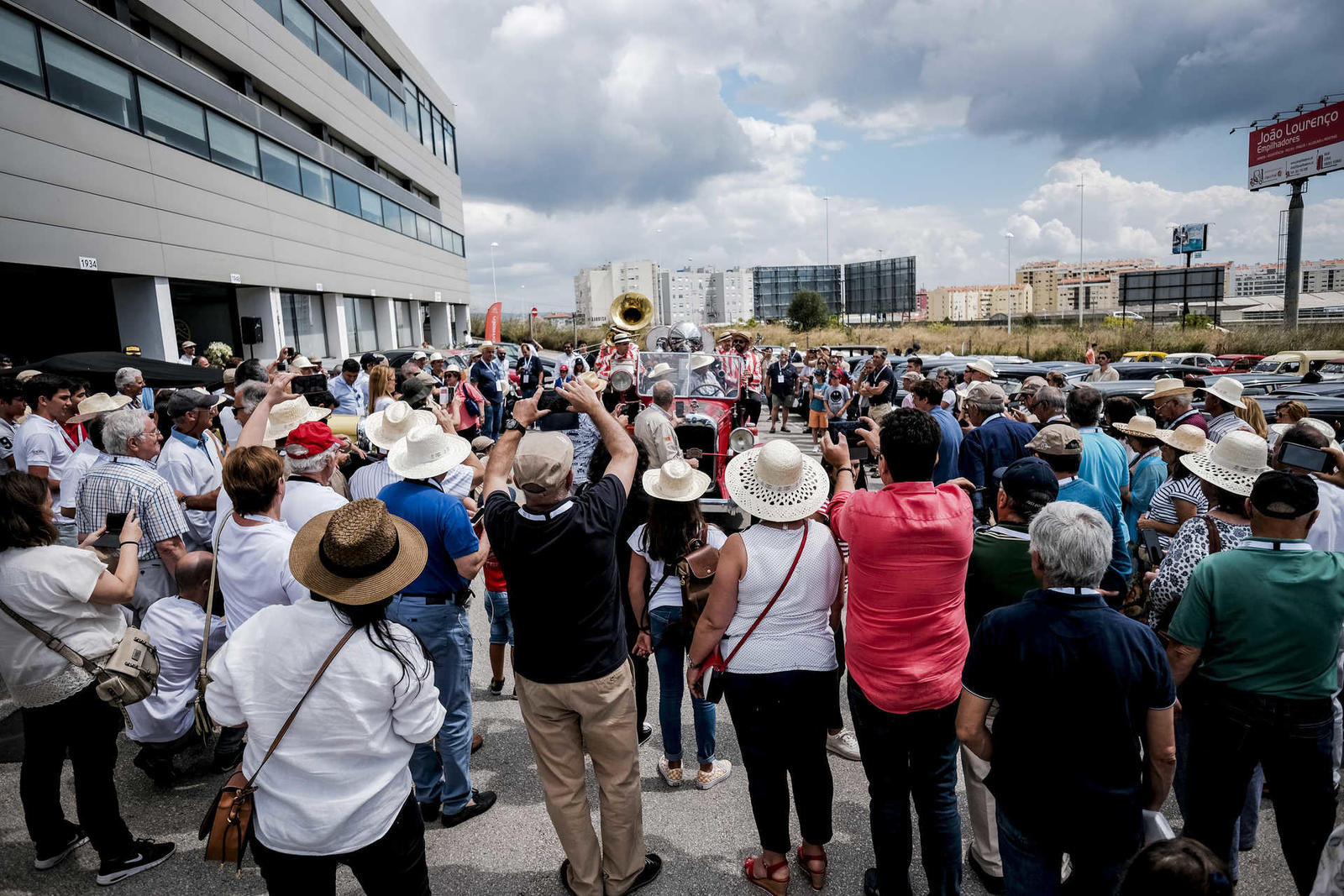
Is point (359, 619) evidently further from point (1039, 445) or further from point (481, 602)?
point (481, 602)

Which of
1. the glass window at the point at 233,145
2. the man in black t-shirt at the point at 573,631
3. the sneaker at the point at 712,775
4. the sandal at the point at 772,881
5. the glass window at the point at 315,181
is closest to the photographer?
the man in black t-shirt at the point at 573,631

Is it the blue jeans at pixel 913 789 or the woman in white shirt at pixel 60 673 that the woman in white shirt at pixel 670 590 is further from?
the woman in white shirt at pixel 60 673

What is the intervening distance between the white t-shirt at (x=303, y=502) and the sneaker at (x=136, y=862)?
1.51 metres

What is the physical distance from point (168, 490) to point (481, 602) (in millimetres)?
3404

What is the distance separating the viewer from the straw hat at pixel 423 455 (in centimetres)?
316

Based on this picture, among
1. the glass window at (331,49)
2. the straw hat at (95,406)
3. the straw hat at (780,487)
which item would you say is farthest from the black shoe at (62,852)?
the glass window at (331,49)

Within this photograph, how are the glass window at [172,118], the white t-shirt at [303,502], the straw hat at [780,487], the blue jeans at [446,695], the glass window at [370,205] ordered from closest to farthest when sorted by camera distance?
the straw hat at [780,487] → the blue jeans at [446,695] → the white t-shirt at [303,502] → the glass window at [172,118] → the glass window at [370,205]

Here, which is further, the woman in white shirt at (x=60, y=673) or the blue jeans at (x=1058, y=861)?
the woman in white shirt at (x=60, y=673)

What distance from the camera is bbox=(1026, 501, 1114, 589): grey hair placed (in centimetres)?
202

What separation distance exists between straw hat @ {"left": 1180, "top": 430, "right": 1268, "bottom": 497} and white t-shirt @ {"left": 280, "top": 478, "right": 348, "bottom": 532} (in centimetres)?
392

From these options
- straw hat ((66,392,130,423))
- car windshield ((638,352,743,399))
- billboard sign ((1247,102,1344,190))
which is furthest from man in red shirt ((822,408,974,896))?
billboard sign ((1247,102,1344,190))

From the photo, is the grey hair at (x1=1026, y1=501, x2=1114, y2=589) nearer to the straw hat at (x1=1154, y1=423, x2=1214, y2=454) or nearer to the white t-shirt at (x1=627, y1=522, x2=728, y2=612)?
the white t-shirt at (x1=627, y1=522, x2=728, y2=612)

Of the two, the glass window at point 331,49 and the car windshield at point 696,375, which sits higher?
the glass window at point 331,49

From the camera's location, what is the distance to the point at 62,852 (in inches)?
124
